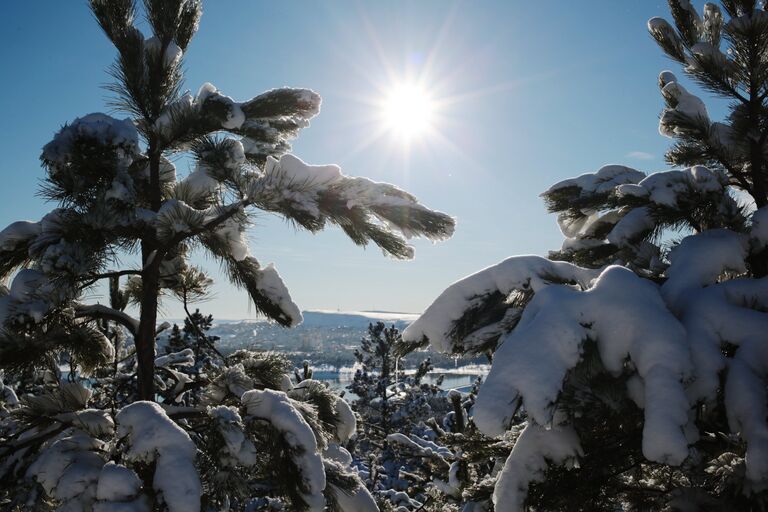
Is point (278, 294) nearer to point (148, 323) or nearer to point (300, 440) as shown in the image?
point (148, 323)

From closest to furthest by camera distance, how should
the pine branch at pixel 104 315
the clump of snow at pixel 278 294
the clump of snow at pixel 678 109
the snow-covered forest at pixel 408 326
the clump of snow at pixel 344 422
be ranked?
the snow-covered forest at pixel 408 326
the pine branch at pixel 104 315
the clump of snow at pixel 678 109
the clump of snow at pixel 344 422
the clump of snow at pixel 278 294

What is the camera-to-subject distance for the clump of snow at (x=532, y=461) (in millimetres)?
1774

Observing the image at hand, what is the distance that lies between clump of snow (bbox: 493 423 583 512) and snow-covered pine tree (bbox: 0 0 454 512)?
2.90 ft

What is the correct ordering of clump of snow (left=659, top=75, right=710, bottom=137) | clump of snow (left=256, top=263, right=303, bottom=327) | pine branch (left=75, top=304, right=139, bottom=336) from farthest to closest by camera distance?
clump of snow (left=256, top=263, right=303, bottom=327) < clump of snow (left=659, top=75, right=710, bottom=137) < pine branch (left=75, top=304, right=139, bottom=336)

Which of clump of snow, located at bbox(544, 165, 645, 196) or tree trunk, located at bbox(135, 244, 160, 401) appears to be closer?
tree trunk, located at bbox(135, 244, 160, 401)

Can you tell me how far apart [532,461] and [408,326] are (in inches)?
29.6

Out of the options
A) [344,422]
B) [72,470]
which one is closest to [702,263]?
[344,422]

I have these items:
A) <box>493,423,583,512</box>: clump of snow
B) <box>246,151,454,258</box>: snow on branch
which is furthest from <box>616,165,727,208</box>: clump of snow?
<box>493,423,583,512</box>: clump of snow

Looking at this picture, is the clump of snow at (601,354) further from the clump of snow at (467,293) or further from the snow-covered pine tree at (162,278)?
the snow-covered pine tree at (162,278)

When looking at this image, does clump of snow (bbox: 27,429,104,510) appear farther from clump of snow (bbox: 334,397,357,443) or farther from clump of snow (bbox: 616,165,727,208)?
clump of snow (bbox: 616,165,727,208)

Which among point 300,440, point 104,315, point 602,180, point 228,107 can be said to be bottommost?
point 300,440

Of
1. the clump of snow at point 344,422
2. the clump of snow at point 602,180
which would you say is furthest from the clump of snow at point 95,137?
the clump of snow at point 602,180

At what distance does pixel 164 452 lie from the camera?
183 cm

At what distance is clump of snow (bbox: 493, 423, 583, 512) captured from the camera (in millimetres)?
1774
